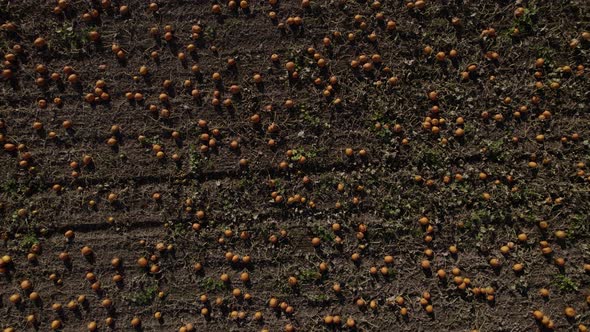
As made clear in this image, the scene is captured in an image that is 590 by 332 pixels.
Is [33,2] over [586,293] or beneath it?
over

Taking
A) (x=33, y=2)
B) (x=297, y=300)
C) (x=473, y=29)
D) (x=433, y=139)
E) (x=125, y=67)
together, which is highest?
(x=33, y=2)

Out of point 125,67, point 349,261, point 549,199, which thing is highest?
point 125,67

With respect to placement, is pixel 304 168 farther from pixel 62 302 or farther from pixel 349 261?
pixel 62 302

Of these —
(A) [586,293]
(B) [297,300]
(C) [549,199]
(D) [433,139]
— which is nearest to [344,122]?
(D) [433,139]

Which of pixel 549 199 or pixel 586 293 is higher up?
pixel 549 199

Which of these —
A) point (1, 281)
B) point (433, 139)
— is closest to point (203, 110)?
point (433, 139)

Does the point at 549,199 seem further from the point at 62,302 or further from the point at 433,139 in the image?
the point at 62,302
